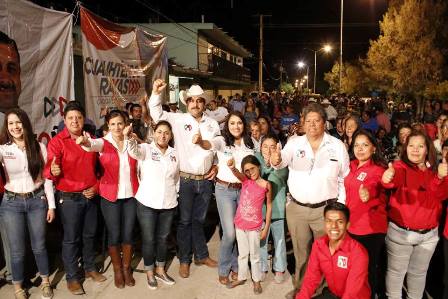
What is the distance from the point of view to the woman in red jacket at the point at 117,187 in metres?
4.34

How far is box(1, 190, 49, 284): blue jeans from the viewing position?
4.10m

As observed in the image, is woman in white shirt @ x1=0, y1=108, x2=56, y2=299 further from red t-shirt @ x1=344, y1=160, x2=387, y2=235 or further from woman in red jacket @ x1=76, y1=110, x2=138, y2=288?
red t-shirt @ x1=344, y1=160, x2=387, y2=235

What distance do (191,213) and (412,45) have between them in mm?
18107

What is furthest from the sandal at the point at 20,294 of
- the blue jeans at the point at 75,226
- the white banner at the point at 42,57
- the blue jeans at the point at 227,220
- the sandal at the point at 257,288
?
the sandal at the point at 257,288

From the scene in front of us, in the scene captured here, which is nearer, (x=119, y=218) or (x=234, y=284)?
(x=119, y=218)

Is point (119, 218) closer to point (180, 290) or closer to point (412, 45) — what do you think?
point (180, 290)

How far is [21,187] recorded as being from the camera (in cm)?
411

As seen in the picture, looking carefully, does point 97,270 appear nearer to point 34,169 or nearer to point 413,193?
point 34,169

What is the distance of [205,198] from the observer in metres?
4.88

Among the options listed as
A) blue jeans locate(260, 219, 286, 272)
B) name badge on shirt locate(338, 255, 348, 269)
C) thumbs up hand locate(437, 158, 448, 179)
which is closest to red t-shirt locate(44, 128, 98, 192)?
blue jeans locate(260, 219, 286, 272)

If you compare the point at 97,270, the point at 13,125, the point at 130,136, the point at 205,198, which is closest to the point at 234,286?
the point at 205,198

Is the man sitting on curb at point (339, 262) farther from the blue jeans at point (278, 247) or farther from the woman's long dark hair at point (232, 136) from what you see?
the woman's long dark hair at point (232, 136)

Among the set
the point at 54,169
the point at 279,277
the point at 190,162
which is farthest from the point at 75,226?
the point at 279,277

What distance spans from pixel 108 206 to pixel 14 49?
6.90ft
